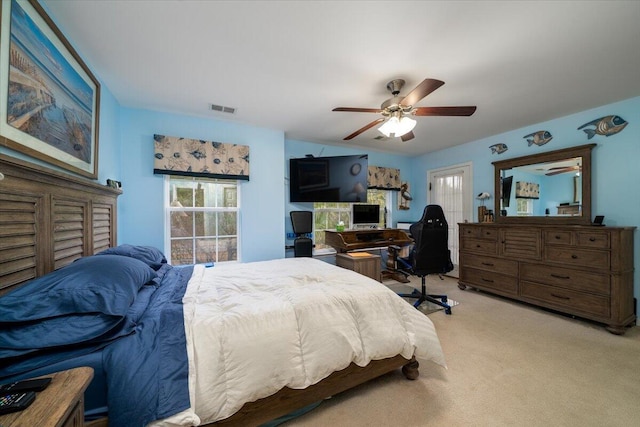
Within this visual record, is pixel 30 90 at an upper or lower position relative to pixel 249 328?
upper

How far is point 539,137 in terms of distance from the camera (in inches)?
129

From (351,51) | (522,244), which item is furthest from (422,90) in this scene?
(522,244)

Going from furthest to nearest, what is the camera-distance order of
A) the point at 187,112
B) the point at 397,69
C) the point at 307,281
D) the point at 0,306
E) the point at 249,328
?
the point at 187,112 < the point at 397,69 < the point at 307,281 < the point at 249,328 < the point at 0,306

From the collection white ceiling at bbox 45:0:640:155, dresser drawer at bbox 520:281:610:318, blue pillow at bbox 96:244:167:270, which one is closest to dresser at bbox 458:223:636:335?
dresser drawer at bbox 520:281:610:318

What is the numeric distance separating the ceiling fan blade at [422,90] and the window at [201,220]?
2443mm

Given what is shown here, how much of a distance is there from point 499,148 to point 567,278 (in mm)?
2088

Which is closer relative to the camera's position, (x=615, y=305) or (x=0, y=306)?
(x=0, y=306)

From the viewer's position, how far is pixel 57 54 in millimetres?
1506

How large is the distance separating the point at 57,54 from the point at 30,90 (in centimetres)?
42

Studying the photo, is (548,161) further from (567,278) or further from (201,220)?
(201,220)

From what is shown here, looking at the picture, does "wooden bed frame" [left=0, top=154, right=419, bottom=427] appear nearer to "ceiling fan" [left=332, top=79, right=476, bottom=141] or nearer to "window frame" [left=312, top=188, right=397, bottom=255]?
"ceiling fan" [left=332, top=79, right=476, bottom=141]

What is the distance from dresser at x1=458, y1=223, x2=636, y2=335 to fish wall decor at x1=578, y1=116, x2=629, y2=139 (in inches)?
45.8

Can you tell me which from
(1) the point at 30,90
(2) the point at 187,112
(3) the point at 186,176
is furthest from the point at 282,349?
(2) the point at 187,112

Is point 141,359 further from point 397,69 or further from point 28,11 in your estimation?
point 397,69
